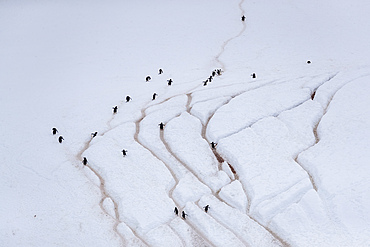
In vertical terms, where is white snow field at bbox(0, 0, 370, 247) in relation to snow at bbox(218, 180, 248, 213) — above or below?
above

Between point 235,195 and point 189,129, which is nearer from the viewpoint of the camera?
point 235,195

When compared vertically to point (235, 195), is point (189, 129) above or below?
above

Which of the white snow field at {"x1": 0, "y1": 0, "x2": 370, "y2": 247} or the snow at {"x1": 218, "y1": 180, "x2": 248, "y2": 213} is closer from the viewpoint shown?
the white snow field at {"x1": 0, "y1": 0, "x2": 370, "y2": 247}

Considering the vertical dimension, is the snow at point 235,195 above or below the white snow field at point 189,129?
below

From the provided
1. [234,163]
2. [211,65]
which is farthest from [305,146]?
[211,65]

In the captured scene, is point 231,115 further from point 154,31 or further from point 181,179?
point 154,31

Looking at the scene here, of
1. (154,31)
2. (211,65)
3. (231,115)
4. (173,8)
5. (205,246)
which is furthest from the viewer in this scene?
(173,8)

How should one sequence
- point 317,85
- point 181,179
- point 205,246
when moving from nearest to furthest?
point 205,246 < point 181,179 < point 317,85

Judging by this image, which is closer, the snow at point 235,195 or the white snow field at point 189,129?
the white snow field at point 189,129
